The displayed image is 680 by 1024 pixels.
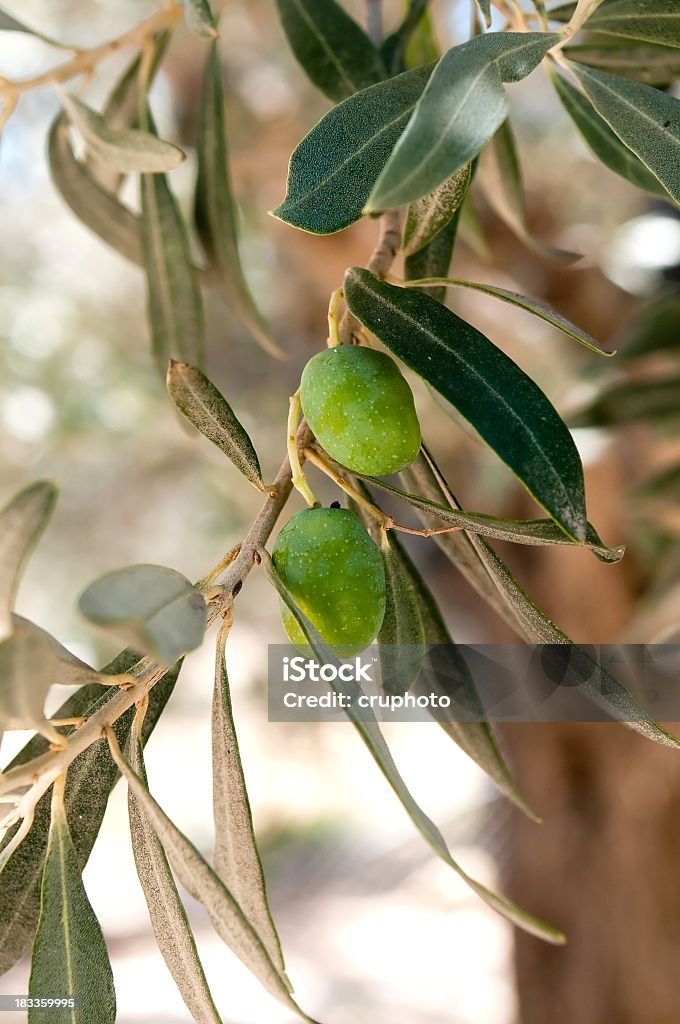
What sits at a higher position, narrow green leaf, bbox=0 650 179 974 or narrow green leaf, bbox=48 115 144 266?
narrow green leaf, bbox=48 115 144 266

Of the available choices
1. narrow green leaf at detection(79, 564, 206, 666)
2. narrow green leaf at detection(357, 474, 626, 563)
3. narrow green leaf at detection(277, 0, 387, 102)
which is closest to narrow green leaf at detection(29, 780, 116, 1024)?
narrow green leaf at detection(79, 564, 206, 666)

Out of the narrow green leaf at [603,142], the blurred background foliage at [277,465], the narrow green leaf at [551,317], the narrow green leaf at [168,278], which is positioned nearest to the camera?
the narrow green leaf at [551,317]

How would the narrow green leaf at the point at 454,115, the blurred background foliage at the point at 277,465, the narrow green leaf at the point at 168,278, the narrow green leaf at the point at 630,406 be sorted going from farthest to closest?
the blurred background foliage at the point at 277,465
the narrow green leaf at the point at 630,406
the narrow green leaf at the point at 168,278
the narrow green leaf at the point at 454,115

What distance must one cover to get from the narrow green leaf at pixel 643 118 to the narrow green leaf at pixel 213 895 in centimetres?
43

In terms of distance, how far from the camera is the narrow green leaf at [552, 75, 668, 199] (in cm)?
71

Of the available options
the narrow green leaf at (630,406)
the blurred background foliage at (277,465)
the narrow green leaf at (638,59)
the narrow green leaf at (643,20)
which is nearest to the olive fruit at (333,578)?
the narrow green leaf at (643,20)

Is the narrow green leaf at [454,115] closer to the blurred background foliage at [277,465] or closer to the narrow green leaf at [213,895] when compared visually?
the narrow green leaf at [213,895]

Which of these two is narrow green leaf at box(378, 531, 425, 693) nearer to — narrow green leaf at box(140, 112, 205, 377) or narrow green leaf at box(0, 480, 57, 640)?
narrow green leaf at box(0, 480, 57, 640)

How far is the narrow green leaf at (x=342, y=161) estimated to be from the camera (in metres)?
0.46

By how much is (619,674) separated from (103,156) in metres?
0.58

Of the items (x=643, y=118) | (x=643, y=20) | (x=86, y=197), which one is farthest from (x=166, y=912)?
(x=86, y=197)

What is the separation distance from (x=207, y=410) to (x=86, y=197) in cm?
56

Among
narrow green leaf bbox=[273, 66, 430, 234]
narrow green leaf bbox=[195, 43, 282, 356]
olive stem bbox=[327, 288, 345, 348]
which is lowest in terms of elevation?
olive stem bbox=[327, 288, 345, 348]

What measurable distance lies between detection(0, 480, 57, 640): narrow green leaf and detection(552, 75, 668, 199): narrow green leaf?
20.5 inches
